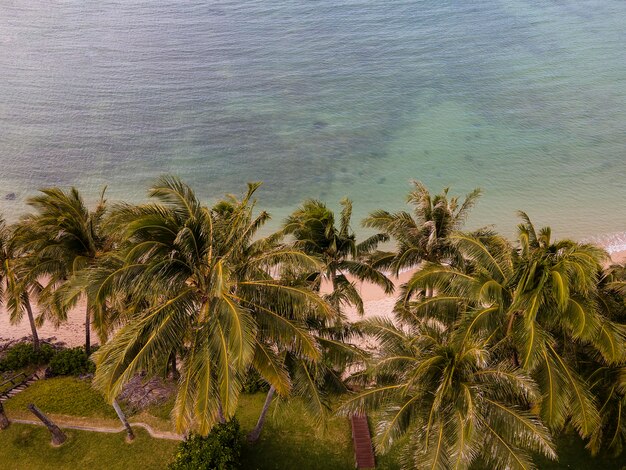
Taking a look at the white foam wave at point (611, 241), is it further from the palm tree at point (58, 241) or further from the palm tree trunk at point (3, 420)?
the palm tree trunk at point (3, 420)

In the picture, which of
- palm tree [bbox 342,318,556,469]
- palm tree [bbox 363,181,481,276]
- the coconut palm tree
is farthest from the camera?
palm tree [bbox 363,181,481,276]

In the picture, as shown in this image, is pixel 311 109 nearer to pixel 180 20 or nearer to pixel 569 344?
pixel 180 20

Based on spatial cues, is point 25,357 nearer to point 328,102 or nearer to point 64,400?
point 64,400

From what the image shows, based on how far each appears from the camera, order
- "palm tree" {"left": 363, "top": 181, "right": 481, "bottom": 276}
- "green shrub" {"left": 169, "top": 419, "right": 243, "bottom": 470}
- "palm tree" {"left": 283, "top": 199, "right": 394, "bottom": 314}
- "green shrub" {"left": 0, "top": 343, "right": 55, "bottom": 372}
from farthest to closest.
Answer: "green shrub" {"left": 0, "top": 343, "right": 55, "bottom": 372} → "palm tree" {"left": 363, "top": 181, "right": 481, "bottom": 276} → "palm tree" {"left": 283, "top": 199, "right": 394, "bottom": 314} → "green shrub" {"left": 169, "top": 419, "right": 243, "bottom": 470}

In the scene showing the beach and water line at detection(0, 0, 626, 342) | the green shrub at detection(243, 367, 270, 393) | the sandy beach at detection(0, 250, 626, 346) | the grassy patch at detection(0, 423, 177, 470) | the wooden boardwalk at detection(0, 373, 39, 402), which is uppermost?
the beach and water line at detection(0, 0, 626, 342)

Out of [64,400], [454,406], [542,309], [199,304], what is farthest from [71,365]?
[542,309]

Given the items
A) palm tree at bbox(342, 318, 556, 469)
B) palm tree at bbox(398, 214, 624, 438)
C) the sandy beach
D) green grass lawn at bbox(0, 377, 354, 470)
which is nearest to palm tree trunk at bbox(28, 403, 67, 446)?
green grass lawn at bbox(0, 377, 354, 470)

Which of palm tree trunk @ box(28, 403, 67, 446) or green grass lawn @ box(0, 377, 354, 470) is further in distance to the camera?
green grass lawn @ box(0, 377, 354, 470)

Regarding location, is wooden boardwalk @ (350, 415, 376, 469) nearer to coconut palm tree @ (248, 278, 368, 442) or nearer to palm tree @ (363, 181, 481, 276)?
coconut palm tree @ (248, 278, 368, 442)

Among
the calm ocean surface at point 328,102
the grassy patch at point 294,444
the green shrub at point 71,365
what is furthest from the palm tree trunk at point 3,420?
the calm ocean surface at point 328,102
